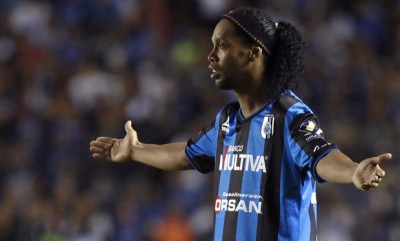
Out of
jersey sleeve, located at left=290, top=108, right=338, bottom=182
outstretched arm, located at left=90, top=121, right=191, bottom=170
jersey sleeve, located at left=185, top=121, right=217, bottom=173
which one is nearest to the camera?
jersey sleeve, located at left=290, top=108, right=338, bottom=182

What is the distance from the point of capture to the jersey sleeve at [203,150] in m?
4.32

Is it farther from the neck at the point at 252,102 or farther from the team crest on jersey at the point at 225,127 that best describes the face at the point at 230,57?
the team crest on jersey at the point at 225,127

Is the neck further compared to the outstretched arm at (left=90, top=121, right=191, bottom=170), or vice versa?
the outstretched arm at (left=90, top=121, right=191, bottom=170)

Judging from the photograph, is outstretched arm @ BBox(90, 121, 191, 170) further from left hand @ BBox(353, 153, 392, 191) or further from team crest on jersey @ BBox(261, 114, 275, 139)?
left hand @ BBox(353, 153, 392, 191)

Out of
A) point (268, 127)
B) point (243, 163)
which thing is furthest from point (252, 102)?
point (243, 163)

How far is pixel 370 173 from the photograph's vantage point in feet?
10.6

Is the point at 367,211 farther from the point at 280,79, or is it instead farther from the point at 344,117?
the point at 280,79

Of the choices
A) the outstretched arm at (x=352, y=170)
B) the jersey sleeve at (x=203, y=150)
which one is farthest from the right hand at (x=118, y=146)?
the outstretched arm at (x=352, y=170)

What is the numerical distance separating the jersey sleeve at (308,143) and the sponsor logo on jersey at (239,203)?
252 millimetres

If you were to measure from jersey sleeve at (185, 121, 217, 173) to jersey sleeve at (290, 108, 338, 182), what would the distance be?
0.60 m

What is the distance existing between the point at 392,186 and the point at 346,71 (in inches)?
65.5

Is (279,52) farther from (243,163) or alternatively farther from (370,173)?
(370,173)

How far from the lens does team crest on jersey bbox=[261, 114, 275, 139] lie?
3.89 m

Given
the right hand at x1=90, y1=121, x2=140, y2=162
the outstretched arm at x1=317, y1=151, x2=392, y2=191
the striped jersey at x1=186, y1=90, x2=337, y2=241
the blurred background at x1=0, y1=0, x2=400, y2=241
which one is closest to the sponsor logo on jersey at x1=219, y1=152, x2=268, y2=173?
the striped jersey at x1=186, y1=90, x2=337, y2=241
